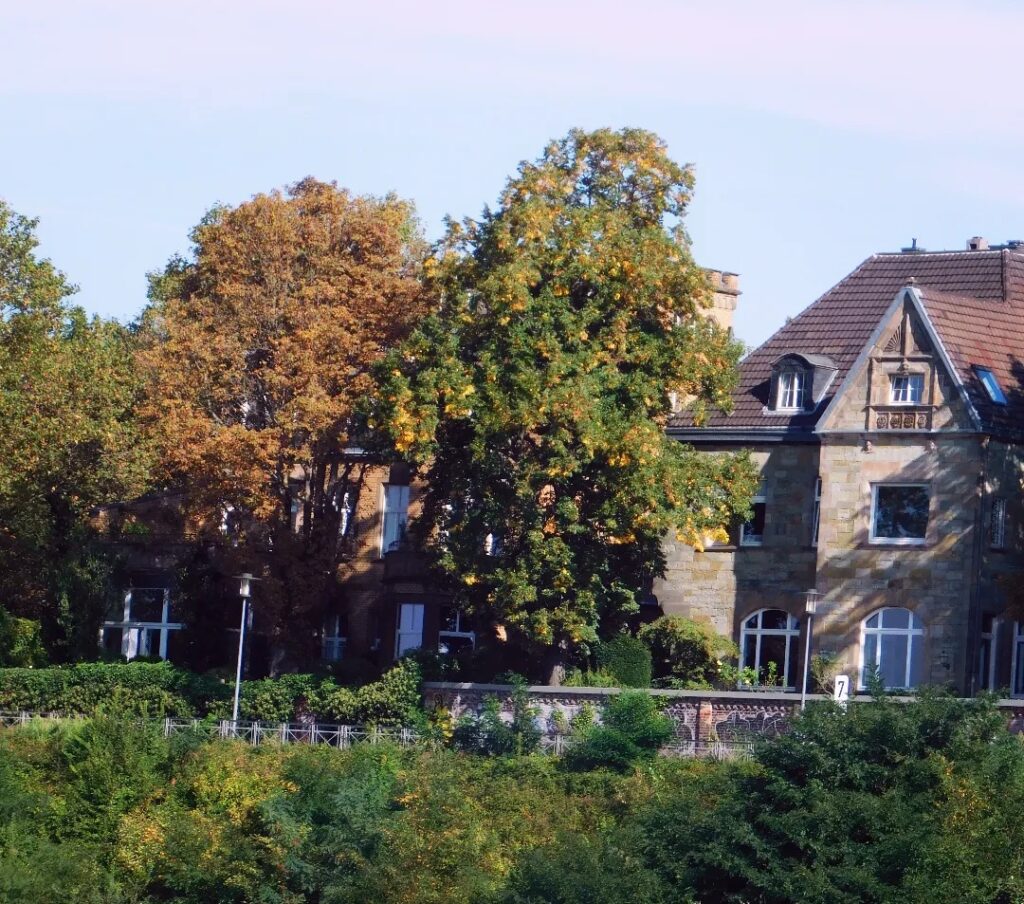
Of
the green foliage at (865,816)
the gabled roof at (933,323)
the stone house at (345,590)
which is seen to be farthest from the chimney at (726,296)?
the green foliage at (865,816)

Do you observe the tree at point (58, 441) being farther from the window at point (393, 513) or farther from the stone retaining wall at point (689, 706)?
the stone retaining wall at point (689, 706)

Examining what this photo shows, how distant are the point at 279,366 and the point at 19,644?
36.6 ft

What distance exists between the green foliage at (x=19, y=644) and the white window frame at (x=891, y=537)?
21.9 metres

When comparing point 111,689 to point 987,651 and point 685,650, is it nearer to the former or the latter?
point 685,650

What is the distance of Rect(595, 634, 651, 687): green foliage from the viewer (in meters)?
48.5

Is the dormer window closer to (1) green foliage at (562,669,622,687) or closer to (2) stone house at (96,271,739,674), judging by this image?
(2) stone house at (96,271,739,674)

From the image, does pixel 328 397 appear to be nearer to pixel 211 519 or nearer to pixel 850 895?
pixel 211 519

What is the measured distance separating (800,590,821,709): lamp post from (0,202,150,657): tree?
1662 cm

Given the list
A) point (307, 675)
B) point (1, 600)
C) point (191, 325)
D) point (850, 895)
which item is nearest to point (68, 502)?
point (1, 600)

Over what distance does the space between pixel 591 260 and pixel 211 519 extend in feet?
37.5

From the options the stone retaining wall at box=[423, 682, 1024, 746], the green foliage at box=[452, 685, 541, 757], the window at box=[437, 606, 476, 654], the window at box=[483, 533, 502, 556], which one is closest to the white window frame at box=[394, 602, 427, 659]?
the window at box=[437, 606, 476, 654]

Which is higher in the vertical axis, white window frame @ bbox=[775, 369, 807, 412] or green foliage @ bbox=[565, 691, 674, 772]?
white window frame @ bbox=[775, 369, 807, 412]

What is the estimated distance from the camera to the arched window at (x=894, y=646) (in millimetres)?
48062

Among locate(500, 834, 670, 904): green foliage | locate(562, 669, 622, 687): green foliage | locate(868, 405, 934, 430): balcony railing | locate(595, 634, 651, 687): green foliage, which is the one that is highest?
locate(868, 405, 934, 430): balcony railing
